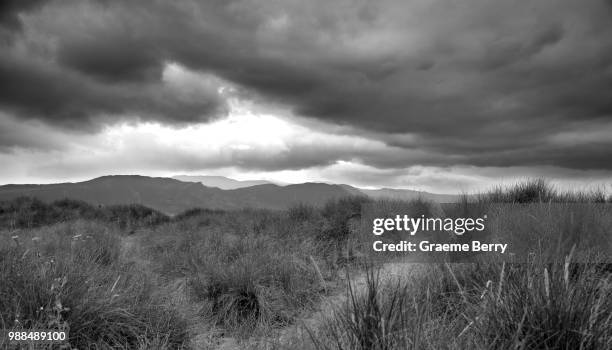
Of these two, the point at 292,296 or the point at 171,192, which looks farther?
the point at 171,192

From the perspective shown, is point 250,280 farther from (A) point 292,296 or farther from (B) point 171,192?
(B) point 171,192

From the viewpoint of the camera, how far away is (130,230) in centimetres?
1477

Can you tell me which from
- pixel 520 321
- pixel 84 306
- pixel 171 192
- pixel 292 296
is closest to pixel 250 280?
pixel 292 296

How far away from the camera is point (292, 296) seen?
5.80 m

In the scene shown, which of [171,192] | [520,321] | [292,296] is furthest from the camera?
[171,192]

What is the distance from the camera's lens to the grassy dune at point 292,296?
2.63 m

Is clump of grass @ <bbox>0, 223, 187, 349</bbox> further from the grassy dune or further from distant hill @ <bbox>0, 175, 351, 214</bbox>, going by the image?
distant hill @ <bbox>0, 175, 351, 214</bbox>

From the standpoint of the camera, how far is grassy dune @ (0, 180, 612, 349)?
263 cm

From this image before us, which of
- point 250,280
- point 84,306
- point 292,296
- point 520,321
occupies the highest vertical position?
point 520,321

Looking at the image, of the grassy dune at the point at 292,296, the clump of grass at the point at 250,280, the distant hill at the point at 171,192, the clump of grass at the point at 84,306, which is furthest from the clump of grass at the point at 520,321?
the distant hill at the point at 171,192

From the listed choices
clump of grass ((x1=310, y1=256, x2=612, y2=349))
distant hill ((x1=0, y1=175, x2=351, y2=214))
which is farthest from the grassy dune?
distant hill ((x1=0, y1=175, x2=351, y2=214))

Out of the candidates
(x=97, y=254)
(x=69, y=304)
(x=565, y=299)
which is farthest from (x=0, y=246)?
(x=565, y=299)

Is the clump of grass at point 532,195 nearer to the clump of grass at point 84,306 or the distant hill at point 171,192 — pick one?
the clump of grass at point 84,306

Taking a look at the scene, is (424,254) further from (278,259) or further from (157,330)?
(157,330)
